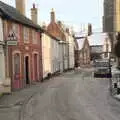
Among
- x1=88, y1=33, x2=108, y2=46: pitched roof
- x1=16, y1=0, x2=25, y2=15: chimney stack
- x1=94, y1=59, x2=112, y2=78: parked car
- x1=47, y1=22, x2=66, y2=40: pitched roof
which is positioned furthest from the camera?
x1=88, y1=33, x2=108, y2=46: pitched roof

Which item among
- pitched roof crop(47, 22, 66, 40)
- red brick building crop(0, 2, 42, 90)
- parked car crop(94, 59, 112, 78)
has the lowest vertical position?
parked car crop(94, 59, 112, 78)

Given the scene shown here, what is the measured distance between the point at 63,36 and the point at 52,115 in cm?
6532

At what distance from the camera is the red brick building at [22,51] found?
30922 millimetres

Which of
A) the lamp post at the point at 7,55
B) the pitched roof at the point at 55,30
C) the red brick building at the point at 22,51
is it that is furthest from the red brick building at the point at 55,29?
the lamp post at the point at 7,55

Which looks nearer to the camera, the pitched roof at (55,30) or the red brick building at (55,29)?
the red brick building at (55,29)

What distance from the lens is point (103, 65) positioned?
56.0 m

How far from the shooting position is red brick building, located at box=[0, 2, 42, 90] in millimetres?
30922

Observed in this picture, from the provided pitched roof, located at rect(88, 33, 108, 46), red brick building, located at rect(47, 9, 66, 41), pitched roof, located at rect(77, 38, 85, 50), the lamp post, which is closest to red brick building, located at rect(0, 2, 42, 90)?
the lamp post

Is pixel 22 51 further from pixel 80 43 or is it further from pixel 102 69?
pixel 80 43

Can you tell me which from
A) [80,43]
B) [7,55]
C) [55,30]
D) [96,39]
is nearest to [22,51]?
[7,55]

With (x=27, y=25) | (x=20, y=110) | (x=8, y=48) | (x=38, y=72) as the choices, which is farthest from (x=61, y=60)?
(x=20, y=110)

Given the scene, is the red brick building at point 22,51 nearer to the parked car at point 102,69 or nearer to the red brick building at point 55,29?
Answer: the parked car at point 102,69

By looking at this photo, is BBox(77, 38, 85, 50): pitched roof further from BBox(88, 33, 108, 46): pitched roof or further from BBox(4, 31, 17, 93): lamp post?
BBox(4, 31, 17, 93): lamp post

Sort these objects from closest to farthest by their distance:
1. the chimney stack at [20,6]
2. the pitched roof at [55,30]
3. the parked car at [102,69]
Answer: the chimney stack at [20,6], the parked car at [102,69], the pitched roof at [55,30]
